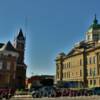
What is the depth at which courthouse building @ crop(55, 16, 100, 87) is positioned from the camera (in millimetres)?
99812

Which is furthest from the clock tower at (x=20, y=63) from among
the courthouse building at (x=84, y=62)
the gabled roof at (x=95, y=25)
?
the gabled roof at (x=95, y=25)

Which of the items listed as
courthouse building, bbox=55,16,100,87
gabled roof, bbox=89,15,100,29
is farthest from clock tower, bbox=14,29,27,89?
gabled roof, bbox=89,15,100,29

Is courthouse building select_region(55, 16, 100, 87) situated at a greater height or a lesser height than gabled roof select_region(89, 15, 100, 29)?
lesser

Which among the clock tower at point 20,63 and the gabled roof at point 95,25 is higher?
the gabled roof at point 95,25

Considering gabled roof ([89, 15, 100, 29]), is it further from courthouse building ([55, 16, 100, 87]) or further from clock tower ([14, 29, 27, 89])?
clock tower ([14, 29, 27, 89])

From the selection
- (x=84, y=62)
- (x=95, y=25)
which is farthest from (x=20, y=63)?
(x=95, y=25)

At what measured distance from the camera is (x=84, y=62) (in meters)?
106

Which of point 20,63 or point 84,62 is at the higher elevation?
point 84,62

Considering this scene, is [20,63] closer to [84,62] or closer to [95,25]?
[84,62]

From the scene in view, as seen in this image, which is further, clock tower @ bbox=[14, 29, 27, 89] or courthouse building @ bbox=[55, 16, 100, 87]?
clock tower @ bbox=[14, 29, 27, 89]

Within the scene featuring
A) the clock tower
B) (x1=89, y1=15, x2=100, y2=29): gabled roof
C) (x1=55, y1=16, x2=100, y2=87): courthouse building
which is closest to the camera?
(x1=55, y1=16, x2=100, y2=87): courthouse building

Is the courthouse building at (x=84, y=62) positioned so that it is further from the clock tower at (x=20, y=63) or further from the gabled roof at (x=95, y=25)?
the clock tower at (x=20, y=63)

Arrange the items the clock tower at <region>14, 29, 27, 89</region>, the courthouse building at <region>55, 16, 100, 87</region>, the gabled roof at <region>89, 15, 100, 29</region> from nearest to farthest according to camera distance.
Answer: the courthouse building at <region>55, 16, 100, 87</region> < the clock tower at <region>14, 29, 27, 89</region> < the gabled roof at <region>89, 15, 100, 29</region>

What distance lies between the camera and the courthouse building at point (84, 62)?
9981cm
